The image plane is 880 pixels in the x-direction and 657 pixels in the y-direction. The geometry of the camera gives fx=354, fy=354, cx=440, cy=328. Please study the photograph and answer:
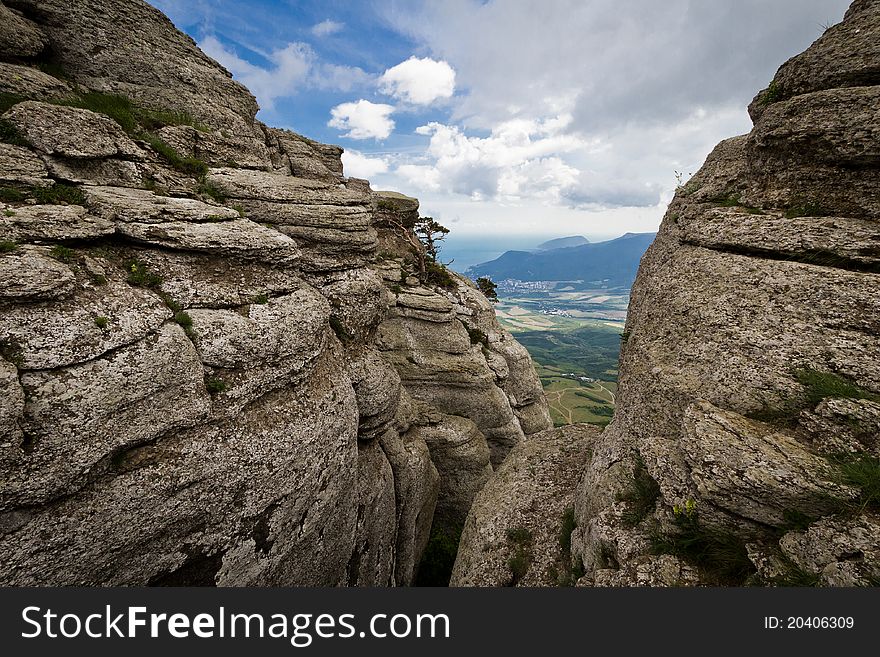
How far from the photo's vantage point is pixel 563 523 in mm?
16688

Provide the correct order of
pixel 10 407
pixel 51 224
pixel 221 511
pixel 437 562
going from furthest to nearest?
pixel 437 562 < pixel 221 511 < pixel 51 224 < pixel 10 407

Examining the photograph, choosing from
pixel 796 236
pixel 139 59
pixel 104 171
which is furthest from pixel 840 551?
pixel 139 59

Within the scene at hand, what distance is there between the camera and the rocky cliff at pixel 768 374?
9.00 metres

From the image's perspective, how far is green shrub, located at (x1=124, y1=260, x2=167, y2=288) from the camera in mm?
13391

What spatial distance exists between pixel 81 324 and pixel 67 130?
987 cm

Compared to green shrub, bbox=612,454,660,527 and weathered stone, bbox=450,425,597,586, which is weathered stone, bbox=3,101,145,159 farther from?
green shrub, bbox=612,454,660,527

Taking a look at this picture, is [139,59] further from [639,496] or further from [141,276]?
[639,496]

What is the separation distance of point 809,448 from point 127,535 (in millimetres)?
20304

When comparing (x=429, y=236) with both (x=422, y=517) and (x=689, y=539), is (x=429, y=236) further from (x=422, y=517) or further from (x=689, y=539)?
(x=689, y=539)

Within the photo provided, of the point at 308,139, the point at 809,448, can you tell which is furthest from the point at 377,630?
the point at 308,139

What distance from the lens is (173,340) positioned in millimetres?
12781

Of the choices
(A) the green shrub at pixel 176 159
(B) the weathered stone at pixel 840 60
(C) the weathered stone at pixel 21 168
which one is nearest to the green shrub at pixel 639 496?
(B) the weathered stone at pixel 840 60

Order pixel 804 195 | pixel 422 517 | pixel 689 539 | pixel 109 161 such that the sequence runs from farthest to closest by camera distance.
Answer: pixel 422 517
pixel 109 161
pixel 804 195
pixel 689 539

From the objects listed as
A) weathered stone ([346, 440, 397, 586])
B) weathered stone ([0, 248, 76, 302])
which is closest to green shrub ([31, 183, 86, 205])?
weathered stone ([0, 248, 76, 302])
